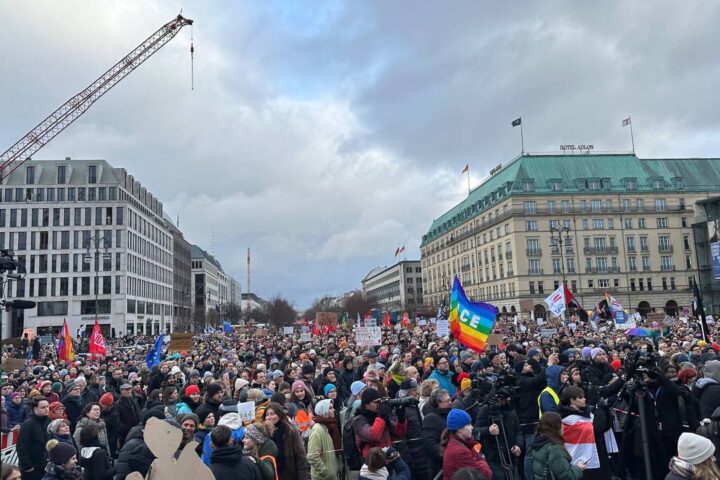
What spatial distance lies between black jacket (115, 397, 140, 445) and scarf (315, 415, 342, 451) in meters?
5.26

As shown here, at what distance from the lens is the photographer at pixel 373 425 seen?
21.8ft

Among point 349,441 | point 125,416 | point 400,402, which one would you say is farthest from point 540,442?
point 125,416

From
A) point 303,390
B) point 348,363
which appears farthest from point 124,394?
point 348,363

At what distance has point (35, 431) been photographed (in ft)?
27.9

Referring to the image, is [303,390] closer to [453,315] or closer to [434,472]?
[434,472]

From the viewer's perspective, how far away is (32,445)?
845cm

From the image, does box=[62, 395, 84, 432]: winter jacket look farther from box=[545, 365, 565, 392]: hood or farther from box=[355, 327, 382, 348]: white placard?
box=[355, 327, 382, 348]: white placard

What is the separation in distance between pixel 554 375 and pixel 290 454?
446cm

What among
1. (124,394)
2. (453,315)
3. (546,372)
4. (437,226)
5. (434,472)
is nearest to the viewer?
(434,472)

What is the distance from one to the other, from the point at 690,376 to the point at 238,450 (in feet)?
23.1

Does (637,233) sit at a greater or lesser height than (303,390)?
greater

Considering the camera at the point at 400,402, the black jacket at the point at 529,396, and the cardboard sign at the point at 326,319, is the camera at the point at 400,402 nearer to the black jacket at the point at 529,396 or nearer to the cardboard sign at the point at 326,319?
the black jacket at the point at 529,396

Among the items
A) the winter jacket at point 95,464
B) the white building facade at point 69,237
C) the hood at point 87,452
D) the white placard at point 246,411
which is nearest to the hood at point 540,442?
the white placard at point 246,411

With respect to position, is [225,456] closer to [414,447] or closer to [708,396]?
[414,447]
